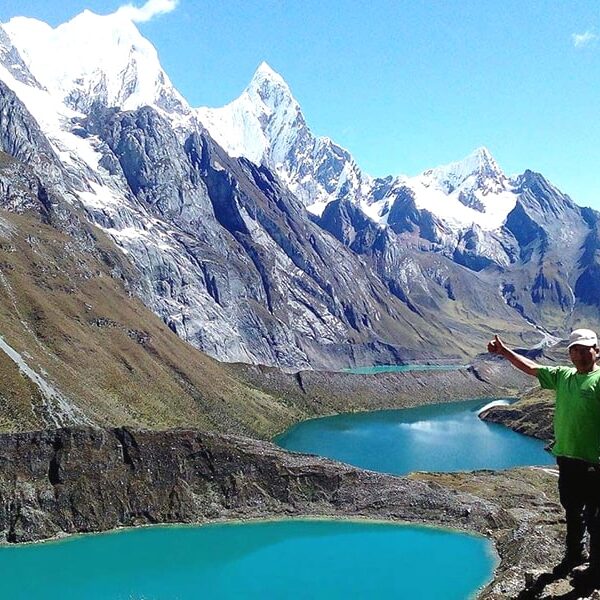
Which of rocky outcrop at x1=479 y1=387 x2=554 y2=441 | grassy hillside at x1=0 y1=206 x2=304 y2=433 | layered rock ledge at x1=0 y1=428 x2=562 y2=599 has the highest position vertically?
grassy hillside at x1=0 y1=206 x2=304 y2=433

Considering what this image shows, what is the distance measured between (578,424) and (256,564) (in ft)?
197

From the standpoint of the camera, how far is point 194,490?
3317 inches

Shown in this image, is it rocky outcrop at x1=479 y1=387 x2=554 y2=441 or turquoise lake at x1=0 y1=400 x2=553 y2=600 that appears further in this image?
rocky outcrop at x1=479 y1=387 x2=554 y2=441

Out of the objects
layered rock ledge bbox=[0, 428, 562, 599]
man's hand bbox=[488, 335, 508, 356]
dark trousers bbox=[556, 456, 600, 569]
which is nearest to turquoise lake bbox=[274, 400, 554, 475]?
layered rock ledge bbox=[0, 428, 562, 599]

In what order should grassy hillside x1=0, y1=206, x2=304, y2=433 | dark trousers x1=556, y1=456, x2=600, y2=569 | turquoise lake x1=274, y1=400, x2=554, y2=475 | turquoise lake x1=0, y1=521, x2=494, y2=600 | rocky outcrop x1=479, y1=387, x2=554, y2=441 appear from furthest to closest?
rocky outcrop x1=479, y1=387, x2=554, y2=441 → turquoise lake x1=274, y1=400, x2=554, y2=475 → grassy hillside x1=0, y1=206, x2=304, y2=433 → turquoise lake x1=0, y1=521, x2=494, y2=600 → dark trousers x1=556, y1=456, x2=600, y2=569

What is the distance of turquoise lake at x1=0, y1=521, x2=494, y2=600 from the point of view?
198 ft

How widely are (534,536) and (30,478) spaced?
2230 inches

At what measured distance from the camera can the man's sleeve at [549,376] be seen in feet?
45.5

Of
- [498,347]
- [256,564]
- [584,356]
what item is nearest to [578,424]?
[584,356]

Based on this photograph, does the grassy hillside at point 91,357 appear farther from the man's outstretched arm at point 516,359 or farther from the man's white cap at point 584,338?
the man's white cap at point 584,338

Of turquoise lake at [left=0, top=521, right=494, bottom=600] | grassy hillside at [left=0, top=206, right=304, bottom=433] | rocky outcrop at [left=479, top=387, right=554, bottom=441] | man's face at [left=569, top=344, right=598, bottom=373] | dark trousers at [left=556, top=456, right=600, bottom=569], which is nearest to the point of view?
man's face at [left=569, top=344, right=598, bottom=373]

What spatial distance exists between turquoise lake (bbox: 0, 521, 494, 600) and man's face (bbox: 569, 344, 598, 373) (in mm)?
51593

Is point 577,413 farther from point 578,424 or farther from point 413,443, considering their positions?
point 413,443

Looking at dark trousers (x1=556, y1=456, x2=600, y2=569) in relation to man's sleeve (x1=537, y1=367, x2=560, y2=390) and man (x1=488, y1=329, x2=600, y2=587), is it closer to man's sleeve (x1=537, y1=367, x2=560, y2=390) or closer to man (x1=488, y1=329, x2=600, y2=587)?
man (x1=488, y1=329, x2=600, y2=587)
